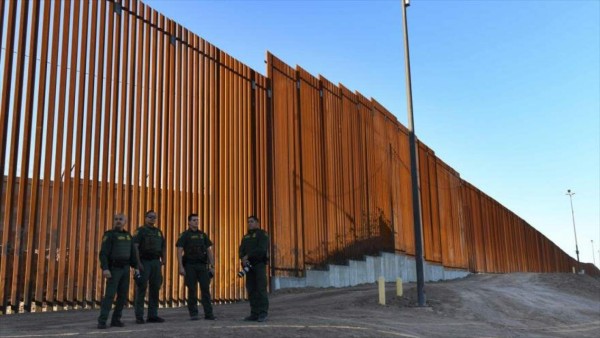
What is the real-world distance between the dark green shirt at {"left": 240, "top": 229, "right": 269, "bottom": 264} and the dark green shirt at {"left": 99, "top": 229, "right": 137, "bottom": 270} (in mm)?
1746

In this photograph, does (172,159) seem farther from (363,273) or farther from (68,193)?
(363,273)

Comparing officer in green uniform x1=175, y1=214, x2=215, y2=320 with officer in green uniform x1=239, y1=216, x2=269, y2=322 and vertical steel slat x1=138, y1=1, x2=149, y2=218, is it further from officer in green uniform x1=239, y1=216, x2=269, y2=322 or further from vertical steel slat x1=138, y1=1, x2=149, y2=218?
vertical steel slat x1=138, y1=1, x2=149, y2=218

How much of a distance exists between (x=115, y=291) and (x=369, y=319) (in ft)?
15.4

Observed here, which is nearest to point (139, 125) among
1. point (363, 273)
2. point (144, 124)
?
point (144, 124)

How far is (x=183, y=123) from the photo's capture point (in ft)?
47.9

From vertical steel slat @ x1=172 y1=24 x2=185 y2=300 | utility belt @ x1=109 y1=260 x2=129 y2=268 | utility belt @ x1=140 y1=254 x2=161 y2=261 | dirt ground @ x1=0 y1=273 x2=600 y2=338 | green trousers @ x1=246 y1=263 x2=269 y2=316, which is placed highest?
vertical steel slat @ x1=172 y1=24 x2=185 y2=300

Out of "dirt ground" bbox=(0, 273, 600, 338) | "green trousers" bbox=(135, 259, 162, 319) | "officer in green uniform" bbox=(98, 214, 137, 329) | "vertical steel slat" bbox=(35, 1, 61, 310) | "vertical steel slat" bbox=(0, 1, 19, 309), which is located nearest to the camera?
"dirt ground" bbox=(0, 273, 600, 338)

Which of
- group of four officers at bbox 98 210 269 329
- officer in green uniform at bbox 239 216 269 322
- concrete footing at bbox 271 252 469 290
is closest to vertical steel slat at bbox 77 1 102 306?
group of four officers at bbox 98 210 269 329

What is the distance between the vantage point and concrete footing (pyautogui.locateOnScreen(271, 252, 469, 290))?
59.9 ft

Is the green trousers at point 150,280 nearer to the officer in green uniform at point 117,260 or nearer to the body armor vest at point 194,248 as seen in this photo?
the officer in green uniform at point 117,260

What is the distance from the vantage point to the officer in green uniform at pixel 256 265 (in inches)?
360

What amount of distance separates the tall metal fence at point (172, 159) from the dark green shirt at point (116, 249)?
3.03m

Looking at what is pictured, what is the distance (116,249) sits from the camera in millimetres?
8539

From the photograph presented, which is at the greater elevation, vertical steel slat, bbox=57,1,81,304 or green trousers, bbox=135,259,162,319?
vertical steel slat, bbox=57,1,81,304
